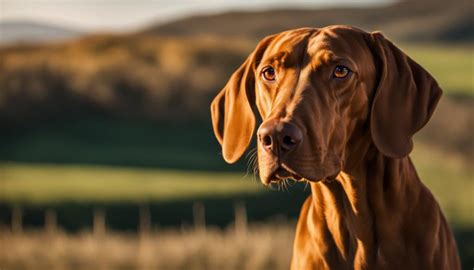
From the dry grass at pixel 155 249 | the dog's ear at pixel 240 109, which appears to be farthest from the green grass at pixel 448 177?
the dog's ear at pixel 240 109

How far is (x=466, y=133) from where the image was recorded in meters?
22.5

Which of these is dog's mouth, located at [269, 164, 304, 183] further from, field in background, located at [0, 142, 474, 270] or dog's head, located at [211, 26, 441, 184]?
field in background, located at [0, 142, 474, 270]

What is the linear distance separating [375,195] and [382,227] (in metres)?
0.21

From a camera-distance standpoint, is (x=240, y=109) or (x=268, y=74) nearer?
(x=268, y=74)

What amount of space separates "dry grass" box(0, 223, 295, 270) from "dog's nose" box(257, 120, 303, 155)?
11354mm

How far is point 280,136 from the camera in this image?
4.83 m

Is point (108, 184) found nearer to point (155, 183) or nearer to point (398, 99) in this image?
point (155, 183)

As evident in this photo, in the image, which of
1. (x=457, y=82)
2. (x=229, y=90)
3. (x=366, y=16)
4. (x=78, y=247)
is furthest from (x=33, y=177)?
(x=229, y=90)

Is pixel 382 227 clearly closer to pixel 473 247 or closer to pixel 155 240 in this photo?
pixel 155 240

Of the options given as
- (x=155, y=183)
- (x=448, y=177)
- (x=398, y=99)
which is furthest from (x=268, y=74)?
(x=448, y=177)

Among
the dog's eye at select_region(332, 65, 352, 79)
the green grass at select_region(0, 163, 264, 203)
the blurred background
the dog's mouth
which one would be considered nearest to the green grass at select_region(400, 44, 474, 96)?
the blurred background

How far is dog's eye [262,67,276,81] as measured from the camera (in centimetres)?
543

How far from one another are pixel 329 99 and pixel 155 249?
13014 millimetres

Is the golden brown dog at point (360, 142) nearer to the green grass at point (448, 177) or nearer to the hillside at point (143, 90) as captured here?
the green grass at point (448, 177)
